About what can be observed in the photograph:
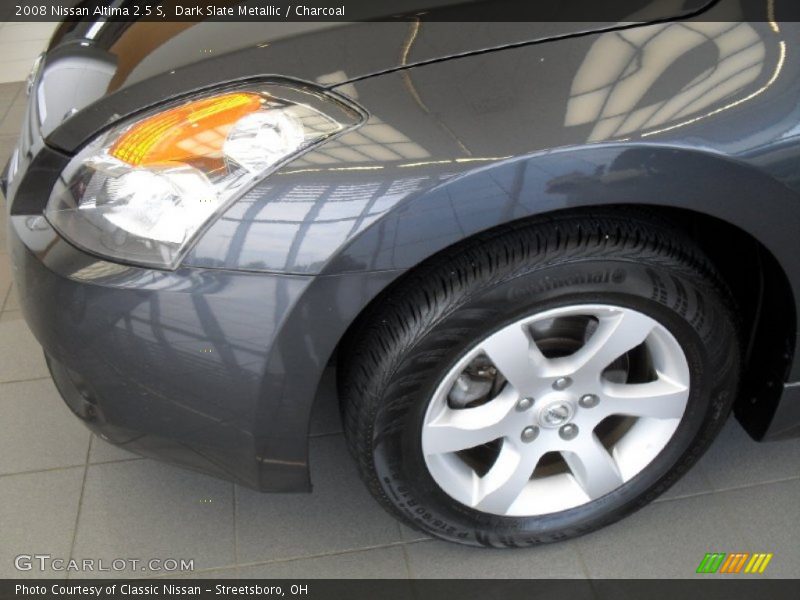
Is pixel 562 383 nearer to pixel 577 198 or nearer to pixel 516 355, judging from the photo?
pixel 516 355

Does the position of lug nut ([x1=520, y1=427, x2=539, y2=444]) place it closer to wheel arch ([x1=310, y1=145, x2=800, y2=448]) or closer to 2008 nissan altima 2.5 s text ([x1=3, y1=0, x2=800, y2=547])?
2008 nissan altima 2.5 s text ([x1=3, y1=0, x2=800, y2=547])

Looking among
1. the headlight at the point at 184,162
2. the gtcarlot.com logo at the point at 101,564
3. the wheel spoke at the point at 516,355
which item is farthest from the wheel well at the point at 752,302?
the gtcarlot.com logo at the point at 101,564

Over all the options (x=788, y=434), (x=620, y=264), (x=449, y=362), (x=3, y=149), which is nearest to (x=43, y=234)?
(x=449, y=362)

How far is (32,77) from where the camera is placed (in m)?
1.67

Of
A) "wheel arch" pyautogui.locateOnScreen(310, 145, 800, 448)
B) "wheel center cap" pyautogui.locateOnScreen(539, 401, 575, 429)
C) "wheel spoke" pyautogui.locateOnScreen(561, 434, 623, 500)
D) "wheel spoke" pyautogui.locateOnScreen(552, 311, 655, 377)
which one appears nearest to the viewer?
"wheel arch" pyautogui.locateOnScreen(310, 145, 800, 448)

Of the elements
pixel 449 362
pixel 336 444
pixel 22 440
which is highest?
pixel 449 362

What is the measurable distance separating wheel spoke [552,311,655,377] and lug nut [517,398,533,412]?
85 mm

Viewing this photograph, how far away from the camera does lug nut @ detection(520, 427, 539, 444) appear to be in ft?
4.64

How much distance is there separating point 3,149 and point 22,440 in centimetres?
187

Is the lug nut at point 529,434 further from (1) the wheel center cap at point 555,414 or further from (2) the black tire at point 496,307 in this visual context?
(2) the black tire at point 496,307

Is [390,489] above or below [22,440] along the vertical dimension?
above

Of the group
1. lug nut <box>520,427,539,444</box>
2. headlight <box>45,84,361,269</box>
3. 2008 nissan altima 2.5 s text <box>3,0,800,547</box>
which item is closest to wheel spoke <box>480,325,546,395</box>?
2008 nissan altima 2.5 s text <box>3,0,800,547</box>

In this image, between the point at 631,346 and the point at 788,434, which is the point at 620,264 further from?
the point at 788,434
